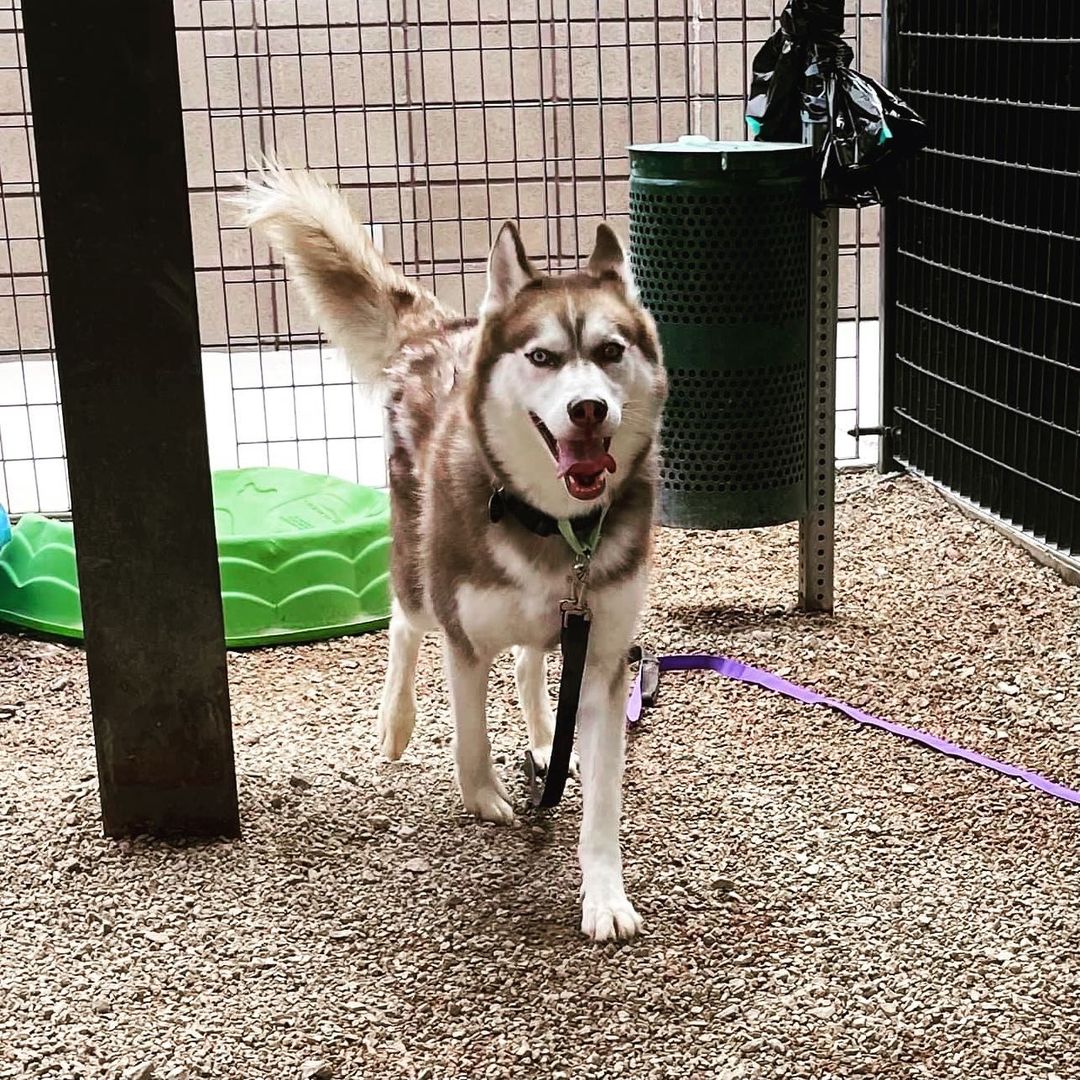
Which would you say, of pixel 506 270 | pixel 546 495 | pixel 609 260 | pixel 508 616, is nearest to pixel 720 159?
pixel 609 260

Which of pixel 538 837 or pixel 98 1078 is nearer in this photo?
pixel 98 1078

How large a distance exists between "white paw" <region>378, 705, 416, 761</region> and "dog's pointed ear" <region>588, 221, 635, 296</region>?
108 centimetres

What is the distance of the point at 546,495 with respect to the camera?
101 inches

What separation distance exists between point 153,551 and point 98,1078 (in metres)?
0.94

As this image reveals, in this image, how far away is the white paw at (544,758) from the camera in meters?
3.09

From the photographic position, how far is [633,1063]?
220 centimetres

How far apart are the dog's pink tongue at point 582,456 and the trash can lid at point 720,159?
153 centimetres

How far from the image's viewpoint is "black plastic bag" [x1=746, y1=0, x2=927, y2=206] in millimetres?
3674

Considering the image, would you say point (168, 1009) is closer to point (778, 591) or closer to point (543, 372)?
point (543, 372)

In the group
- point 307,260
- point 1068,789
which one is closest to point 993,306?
point 1068,789

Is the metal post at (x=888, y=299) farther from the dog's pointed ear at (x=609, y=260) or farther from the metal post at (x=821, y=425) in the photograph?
the dog's pointed ear at (x=609, y=260)

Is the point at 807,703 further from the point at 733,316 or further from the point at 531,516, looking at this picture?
the point at 531,516

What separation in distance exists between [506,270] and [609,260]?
198 millimetres

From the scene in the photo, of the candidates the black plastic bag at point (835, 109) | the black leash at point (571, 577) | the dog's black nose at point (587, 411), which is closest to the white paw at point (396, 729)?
the black leash at point (571, 577)
